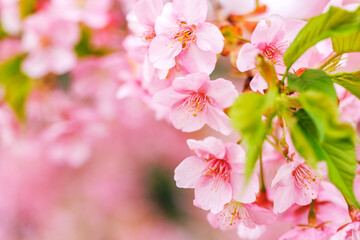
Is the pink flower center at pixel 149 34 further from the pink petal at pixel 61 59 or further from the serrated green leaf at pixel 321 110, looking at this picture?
the pink petal at pixel 61 59

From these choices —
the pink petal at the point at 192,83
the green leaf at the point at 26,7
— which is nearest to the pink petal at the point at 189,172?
the pink petal at the point at 192,83

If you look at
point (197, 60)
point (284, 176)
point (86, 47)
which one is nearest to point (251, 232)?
point (284, 176)

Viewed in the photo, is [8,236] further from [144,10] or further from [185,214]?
[144,10]

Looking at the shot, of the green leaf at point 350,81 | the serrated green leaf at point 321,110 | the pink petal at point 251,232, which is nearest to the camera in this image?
the serrated green leaf at point 321,110

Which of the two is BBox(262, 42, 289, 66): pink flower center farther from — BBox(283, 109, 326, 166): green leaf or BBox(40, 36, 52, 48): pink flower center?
BBox(40, 36, 52, 48): pink flower center

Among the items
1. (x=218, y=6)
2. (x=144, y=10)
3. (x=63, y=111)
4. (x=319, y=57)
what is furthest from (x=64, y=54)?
(x=319, y=57)

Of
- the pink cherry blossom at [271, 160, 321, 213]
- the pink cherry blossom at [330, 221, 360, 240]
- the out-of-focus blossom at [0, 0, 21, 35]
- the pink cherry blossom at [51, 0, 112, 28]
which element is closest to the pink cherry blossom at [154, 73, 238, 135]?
the pink cherry blossom at [271, 160, 321, 213]
